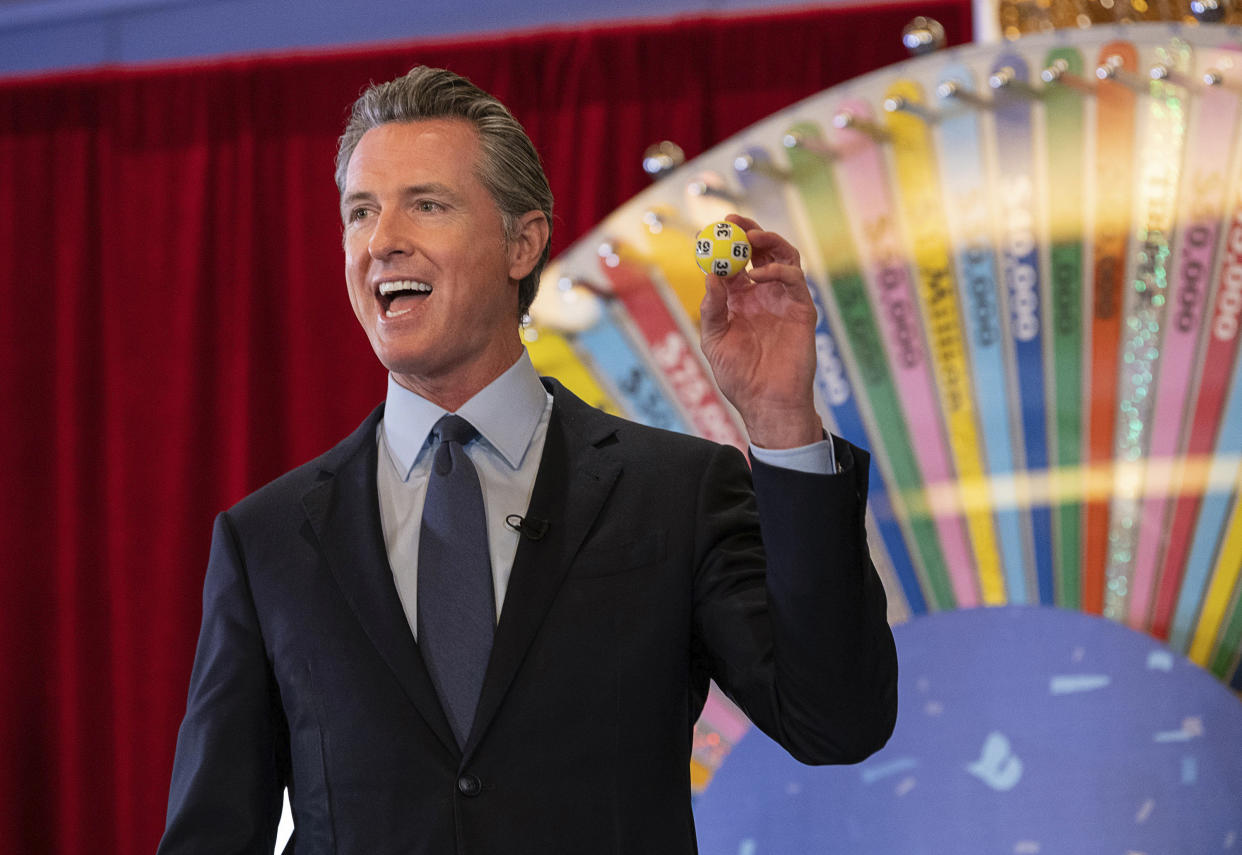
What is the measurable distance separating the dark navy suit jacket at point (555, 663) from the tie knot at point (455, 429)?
3.4 inches

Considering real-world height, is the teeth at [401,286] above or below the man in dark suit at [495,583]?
above

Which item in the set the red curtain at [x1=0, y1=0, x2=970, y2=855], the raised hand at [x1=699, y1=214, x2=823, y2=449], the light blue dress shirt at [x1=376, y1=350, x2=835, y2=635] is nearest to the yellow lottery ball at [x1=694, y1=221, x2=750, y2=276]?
the raised hand at [x1=699, y1=214, x2=823, y2=449]

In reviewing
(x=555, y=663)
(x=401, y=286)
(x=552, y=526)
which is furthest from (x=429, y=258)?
(x=555, y=663)

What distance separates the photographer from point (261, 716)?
55.0 inches

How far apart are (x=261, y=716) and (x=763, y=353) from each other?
579 millimetres

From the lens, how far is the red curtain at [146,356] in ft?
11.6

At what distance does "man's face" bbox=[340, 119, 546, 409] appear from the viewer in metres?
1.46

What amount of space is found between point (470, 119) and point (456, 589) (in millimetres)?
496

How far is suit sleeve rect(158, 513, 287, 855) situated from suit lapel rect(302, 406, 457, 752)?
0.10 metres

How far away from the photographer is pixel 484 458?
4.89 feet

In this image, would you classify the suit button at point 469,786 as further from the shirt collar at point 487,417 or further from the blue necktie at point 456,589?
the shirt collar at point 487,417

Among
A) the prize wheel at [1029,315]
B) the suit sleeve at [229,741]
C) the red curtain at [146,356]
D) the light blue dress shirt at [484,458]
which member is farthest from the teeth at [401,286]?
the red curtain at [146,356]

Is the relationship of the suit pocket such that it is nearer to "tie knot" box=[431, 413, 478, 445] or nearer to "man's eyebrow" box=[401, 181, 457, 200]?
"tie knot" box=[431, 413, 478, 445]

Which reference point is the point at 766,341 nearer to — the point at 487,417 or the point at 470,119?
the point at 487,417
